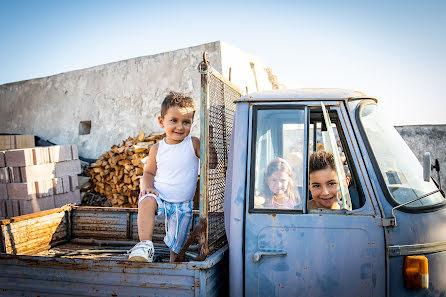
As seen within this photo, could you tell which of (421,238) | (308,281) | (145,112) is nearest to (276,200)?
(308,281)

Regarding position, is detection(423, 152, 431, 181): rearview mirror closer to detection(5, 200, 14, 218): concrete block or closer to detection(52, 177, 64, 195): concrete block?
detection(52, 177, 64, 195): concrete block

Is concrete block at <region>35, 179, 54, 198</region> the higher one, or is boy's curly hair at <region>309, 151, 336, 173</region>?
boy's curly hair at <region>309, 151, 336, 173</region>

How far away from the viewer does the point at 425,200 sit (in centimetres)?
218

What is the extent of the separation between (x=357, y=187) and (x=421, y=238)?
0.46 metres

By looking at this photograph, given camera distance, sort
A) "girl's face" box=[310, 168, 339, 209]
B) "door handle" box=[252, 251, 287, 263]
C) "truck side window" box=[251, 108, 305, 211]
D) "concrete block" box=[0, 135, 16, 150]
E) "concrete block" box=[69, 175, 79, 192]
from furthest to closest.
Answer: "concrete block" box=[0, 135, 16, 150] < "concrete block" box=[69, 175, 79, 192] < "girl's face" box=[310, 168, 339, 209] < "truck side window" box=[251, 108, 305, 211] < "door handle" box=[252, 251, 287, 263]

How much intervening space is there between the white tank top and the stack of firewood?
475 cm

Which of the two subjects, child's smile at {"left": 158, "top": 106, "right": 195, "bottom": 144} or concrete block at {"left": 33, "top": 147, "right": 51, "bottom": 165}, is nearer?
child's smile at {"left": 158, "top": 106, "right": 195, "bottom": 144}

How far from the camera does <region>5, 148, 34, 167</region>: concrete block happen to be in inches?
282

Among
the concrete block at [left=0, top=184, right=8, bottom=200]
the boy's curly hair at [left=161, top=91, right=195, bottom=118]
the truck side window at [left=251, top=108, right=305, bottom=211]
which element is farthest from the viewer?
the concrete block at [left=0, top=184, right=8, bottom=200]

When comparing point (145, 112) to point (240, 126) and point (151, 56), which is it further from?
point (240, 126)

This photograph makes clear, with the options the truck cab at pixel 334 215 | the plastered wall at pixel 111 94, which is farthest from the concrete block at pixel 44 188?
the truck cab at pixel 334 215

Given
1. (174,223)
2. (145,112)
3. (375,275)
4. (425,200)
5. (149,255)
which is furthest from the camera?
(145,112)

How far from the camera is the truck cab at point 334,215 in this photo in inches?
80.9

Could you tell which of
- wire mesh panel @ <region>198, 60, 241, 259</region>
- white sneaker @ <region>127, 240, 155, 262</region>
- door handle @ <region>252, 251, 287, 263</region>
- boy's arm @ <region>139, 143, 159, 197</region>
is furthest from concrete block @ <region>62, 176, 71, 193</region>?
door handle @ <region>252, 251, 287, 263</region>
